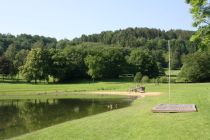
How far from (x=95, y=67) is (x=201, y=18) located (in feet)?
261

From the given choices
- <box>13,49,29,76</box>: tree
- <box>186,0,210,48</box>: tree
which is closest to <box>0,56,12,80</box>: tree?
<box>13,49,29,76</box>: tree

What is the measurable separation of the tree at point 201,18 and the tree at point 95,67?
77.8 metres

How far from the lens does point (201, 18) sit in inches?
905

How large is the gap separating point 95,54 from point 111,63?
245 inches

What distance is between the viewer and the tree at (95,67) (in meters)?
101

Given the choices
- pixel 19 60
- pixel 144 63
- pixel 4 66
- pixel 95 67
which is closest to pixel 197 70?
pixel 144 63

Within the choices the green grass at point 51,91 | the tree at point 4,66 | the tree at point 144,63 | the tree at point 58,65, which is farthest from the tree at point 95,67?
the tree at point 4,66

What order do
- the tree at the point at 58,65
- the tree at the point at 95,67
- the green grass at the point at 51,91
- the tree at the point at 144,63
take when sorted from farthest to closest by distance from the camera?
the tree at the point at 144,63 < the tree at the point at 95,67 < the tree at the point at 58,65 < the green grass at the point at 51,91

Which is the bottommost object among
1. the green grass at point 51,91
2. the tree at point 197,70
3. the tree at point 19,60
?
the green grass at point 51,91

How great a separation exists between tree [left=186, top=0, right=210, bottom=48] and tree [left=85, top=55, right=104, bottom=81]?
77.8 metres

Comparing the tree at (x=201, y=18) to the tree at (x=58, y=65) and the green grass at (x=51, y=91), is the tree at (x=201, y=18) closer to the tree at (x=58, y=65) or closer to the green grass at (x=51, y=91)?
the green grass at (x=51, y=91)

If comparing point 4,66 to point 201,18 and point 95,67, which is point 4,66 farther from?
point 201,18

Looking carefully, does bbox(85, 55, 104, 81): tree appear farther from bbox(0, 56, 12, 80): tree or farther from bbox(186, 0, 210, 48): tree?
bbox(186, 0, 210, 48): tree

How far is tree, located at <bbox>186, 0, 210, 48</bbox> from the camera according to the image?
22.3m
